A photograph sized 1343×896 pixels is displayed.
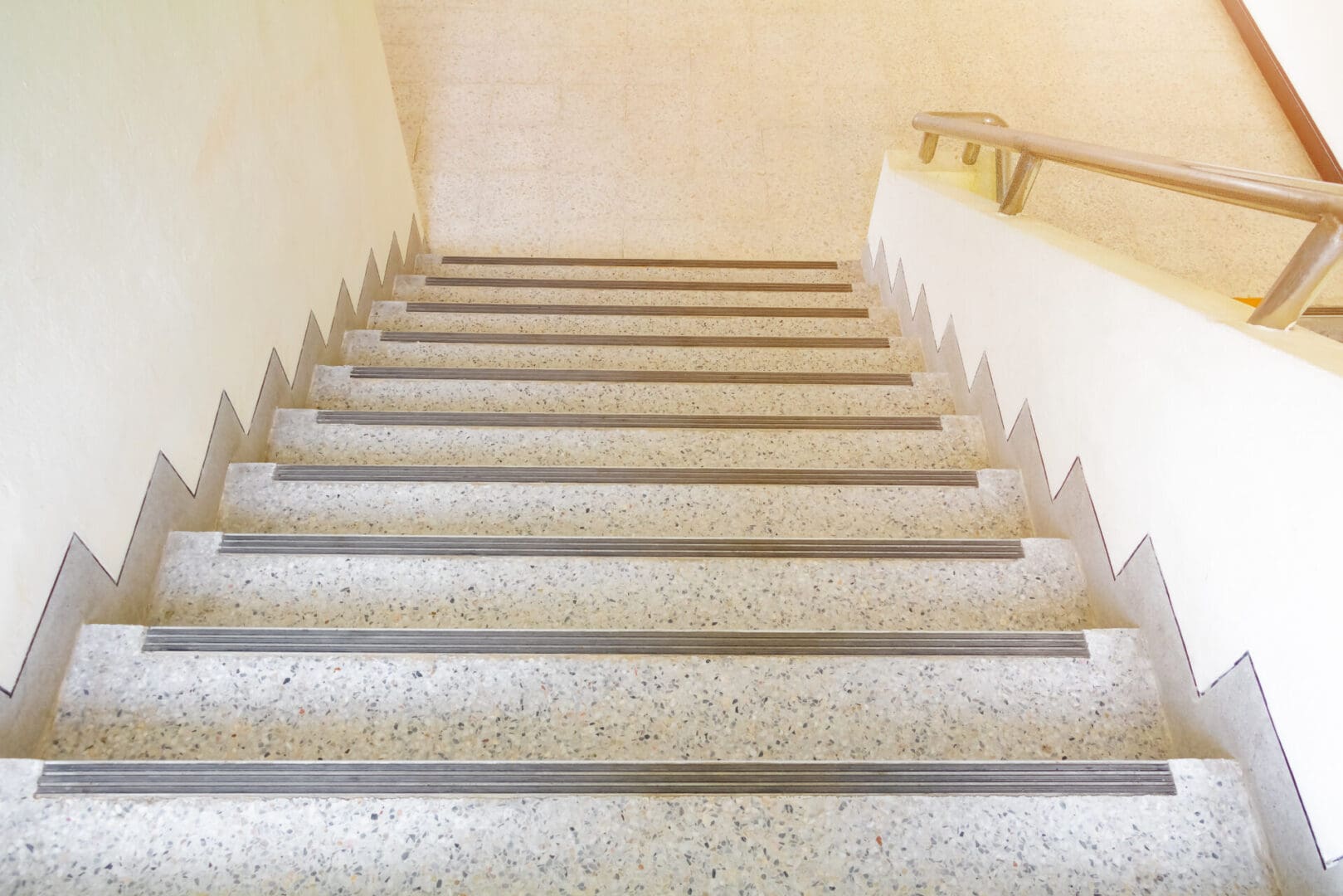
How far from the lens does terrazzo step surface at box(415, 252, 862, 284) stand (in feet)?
13.9

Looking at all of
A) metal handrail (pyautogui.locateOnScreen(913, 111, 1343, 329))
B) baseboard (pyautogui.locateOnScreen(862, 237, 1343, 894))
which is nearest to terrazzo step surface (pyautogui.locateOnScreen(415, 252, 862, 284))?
baseboard (pyautogui.locateOnScreen(862, 237, 1343, 894))

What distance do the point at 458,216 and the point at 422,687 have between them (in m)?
3.77

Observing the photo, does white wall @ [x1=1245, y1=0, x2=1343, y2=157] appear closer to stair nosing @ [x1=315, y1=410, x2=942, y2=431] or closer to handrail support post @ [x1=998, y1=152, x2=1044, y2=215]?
handrail support post @ [x1=998, y1=152, x2=1044, y2=215]

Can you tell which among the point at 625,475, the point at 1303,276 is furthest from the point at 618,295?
the point at 1303,276

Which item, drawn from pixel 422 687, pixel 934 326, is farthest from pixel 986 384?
pixel 422 687

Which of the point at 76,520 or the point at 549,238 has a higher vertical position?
the point at 549,238

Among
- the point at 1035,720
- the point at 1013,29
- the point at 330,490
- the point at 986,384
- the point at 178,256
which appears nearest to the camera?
the point at 1035,720

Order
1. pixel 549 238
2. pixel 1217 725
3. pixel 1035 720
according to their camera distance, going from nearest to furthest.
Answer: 1. pixel 1217 725
2. pixel 1035 720
3. pixel 549 238

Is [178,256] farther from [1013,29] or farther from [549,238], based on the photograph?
[1013,29]

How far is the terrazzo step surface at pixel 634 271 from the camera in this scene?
4227 millimetres

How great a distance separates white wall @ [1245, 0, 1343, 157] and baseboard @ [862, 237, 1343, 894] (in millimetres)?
3726

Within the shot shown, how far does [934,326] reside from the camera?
3184 mm

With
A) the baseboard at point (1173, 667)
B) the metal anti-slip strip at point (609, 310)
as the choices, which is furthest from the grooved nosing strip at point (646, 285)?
the baseboard at point (1173, 667)

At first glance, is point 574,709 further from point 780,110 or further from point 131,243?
point 780,110
